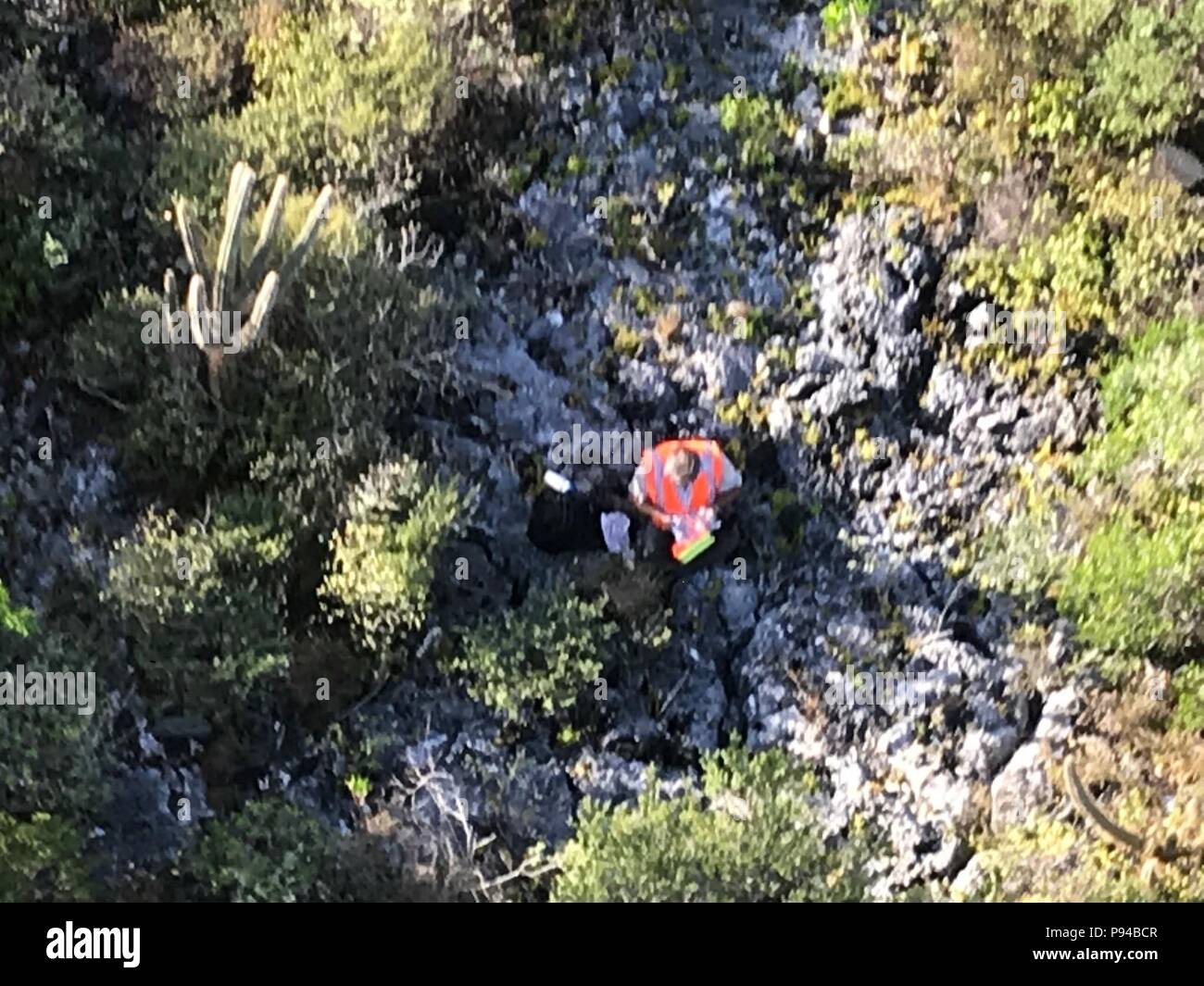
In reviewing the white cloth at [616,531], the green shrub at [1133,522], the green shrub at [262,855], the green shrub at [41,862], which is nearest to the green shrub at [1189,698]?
the green shrub at [1133,522]

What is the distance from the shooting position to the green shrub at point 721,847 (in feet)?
11.2

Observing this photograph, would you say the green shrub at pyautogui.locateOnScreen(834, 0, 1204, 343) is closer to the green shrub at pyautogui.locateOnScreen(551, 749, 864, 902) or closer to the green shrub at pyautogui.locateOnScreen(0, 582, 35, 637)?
the green shrub at pyautogui.locateOnScreen(551, 749, 864, 902)

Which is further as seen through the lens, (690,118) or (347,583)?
(690,118)

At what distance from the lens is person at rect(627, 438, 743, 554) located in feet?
11.5

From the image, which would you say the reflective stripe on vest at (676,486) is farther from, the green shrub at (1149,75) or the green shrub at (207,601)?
the green shrub at (1149,75)

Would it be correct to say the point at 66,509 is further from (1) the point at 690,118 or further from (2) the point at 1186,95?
(2) the point at 1186,95

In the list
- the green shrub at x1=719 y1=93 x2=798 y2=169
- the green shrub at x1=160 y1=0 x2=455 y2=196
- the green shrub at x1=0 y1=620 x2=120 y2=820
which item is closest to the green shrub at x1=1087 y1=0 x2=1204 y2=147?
the green shrub at x1=719 y1=93 x2=798 y2=169

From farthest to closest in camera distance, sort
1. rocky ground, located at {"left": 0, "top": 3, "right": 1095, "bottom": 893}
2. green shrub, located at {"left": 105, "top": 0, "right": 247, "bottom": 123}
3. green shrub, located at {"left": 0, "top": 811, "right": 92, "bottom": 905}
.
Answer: green shrub, located at {"left": 105, "top": 0, "right": 247, "bottom": 123}, rocky ground, located at {"left": 0, "top": 3, "right": 1095, "bottom": 893}, green shrub, located at {"left": 0, "top": 811, "right": 92, "bottom": 905}

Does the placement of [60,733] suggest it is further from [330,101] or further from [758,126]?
[758,126]

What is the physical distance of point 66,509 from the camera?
3.47 meters

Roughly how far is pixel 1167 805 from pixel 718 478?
1480 mm

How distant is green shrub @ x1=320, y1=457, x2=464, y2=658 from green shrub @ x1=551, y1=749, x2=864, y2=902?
2.40ft

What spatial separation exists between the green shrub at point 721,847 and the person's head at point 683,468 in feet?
2.45

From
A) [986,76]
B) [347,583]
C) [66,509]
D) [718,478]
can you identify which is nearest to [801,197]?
[986,76]
